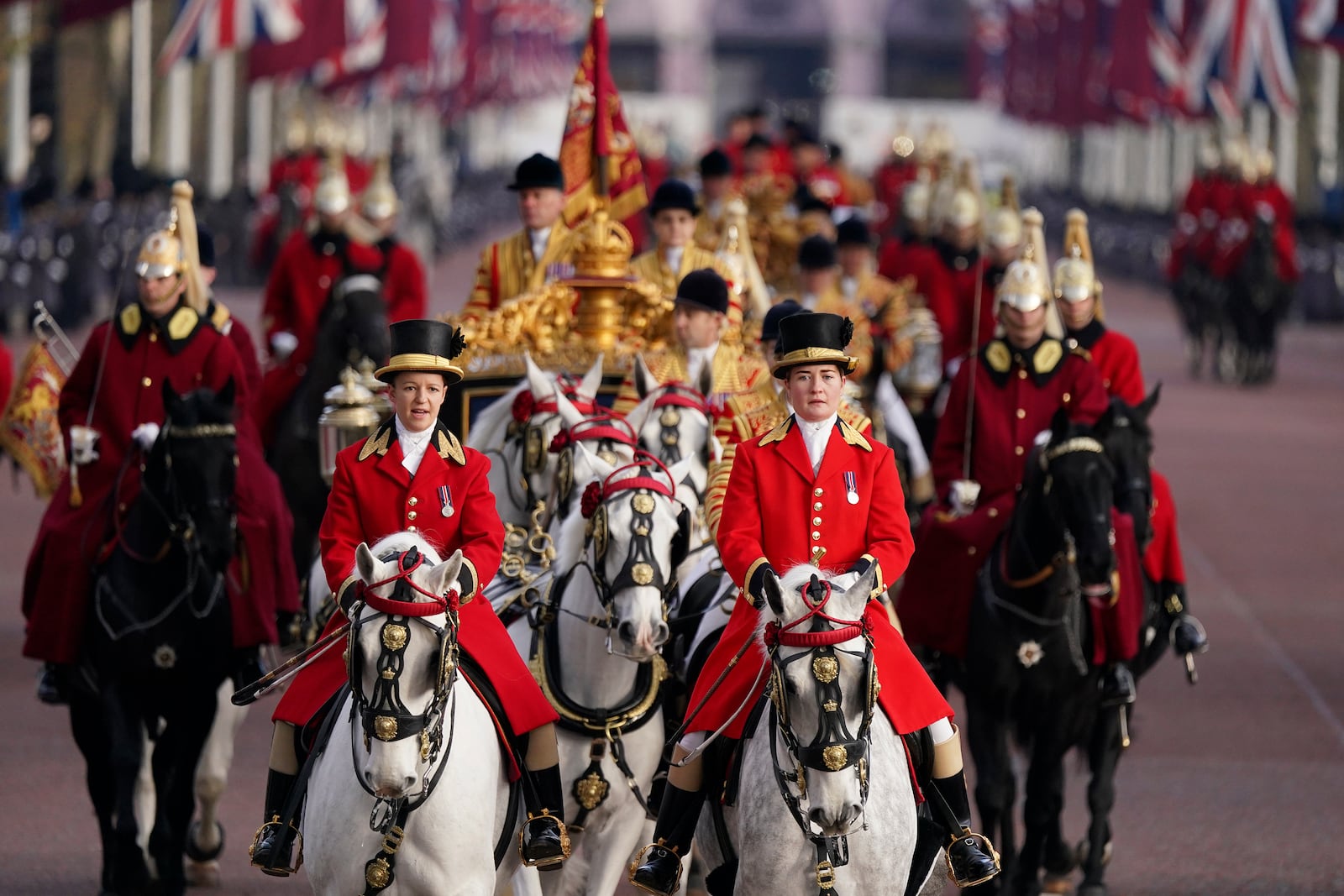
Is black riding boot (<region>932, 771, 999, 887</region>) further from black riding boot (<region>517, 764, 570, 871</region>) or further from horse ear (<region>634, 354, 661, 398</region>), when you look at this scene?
horse ear (<region>634, 354, 661, 398</region>)

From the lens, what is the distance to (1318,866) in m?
9.77

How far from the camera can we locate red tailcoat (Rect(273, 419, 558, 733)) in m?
6.69

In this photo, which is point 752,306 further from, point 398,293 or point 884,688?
point 884,688

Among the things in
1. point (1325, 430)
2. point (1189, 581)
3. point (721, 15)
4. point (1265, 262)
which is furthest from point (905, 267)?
point (721, 15)

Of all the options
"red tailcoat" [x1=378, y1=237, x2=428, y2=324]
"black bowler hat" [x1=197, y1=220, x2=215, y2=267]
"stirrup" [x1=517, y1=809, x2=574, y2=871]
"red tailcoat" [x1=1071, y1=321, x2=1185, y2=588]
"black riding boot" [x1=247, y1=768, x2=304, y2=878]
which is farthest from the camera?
"red tailcoat" [x1=378, y1=237, x2=428, y2=324]

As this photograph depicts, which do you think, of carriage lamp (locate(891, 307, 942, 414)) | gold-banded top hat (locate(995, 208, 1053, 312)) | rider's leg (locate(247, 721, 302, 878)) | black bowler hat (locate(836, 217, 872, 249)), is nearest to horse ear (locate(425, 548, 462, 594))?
rider's leg (locate(247, 721, 302, 878))

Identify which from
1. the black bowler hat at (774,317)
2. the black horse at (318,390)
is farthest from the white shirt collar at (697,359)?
the black horse at (318,390)

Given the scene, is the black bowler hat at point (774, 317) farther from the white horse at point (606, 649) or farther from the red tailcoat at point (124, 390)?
the red tailcoat at point (124, 390)

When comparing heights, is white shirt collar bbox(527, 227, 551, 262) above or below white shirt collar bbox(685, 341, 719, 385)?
above

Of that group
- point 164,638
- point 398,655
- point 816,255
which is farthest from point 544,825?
point 816,255

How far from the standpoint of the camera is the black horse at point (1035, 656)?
29.2 ft

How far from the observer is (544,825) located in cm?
677

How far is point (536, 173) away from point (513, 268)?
0.46 metres

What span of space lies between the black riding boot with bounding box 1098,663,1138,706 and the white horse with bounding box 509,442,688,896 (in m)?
2.45
